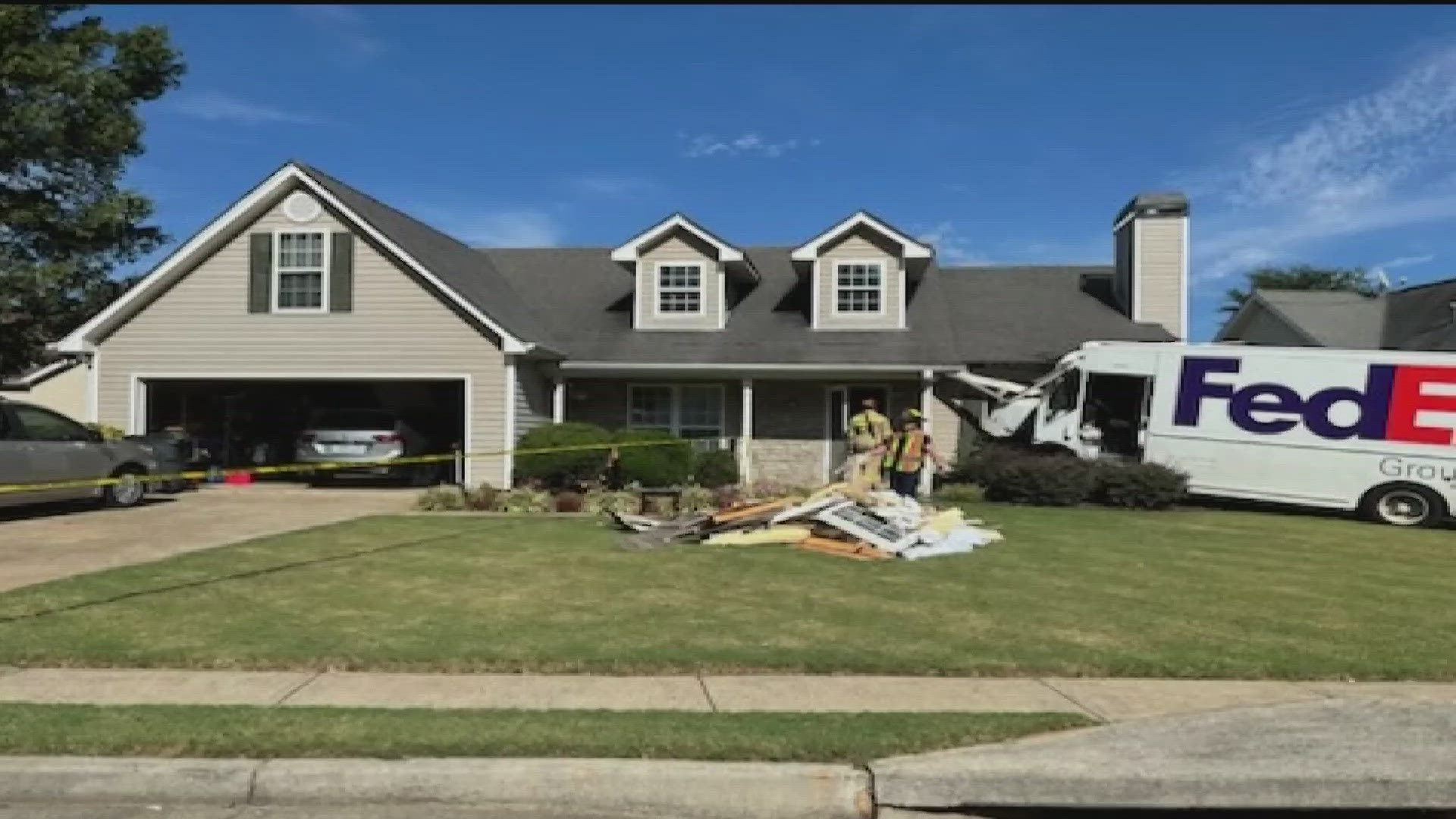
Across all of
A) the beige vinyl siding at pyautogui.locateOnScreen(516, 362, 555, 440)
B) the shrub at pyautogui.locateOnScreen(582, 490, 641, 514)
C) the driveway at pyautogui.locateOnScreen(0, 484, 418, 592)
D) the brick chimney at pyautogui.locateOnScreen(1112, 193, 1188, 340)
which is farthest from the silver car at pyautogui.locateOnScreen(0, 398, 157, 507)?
the brick chimney at pyautogui.locateOnScreen(1112, 193, 1188, 340)

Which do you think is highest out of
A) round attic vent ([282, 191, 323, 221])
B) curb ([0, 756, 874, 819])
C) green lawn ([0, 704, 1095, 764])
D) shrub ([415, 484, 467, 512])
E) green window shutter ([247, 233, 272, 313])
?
round attic vent ([282, 191, 323, 221])

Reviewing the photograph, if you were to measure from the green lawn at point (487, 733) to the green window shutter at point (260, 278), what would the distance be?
15876mm

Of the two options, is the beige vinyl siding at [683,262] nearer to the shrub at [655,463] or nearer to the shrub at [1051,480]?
the shrub at [655,463]

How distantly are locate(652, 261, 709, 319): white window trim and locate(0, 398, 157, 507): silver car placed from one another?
10401mm

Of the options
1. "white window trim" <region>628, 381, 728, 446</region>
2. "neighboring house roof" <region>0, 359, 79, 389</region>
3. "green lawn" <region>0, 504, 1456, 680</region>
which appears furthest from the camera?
"neighboring house roof" <region>0, 359, 79, 389</region>

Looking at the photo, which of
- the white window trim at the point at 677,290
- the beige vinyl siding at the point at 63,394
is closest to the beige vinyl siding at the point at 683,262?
the white window trim at the point at 677,290

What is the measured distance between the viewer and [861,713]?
18.5ft

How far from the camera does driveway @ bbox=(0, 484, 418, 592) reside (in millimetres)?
10453

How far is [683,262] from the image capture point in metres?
22.6

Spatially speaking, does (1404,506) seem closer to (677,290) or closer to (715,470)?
(715,470)

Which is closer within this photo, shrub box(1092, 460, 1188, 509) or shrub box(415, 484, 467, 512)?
shrub box(415, 484, 467, 512)

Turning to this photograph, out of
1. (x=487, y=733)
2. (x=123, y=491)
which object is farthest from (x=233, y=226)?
(x=487, y=733)

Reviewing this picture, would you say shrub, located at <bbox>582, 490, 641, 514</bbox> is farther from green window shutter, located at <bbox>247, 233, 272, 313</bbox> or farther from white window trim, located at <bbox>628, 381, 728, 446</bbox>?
green window shutter, located at <bbox>247, 233, 272, 313</bbox>

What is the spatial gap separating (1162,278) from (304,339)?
1852 centimetres
